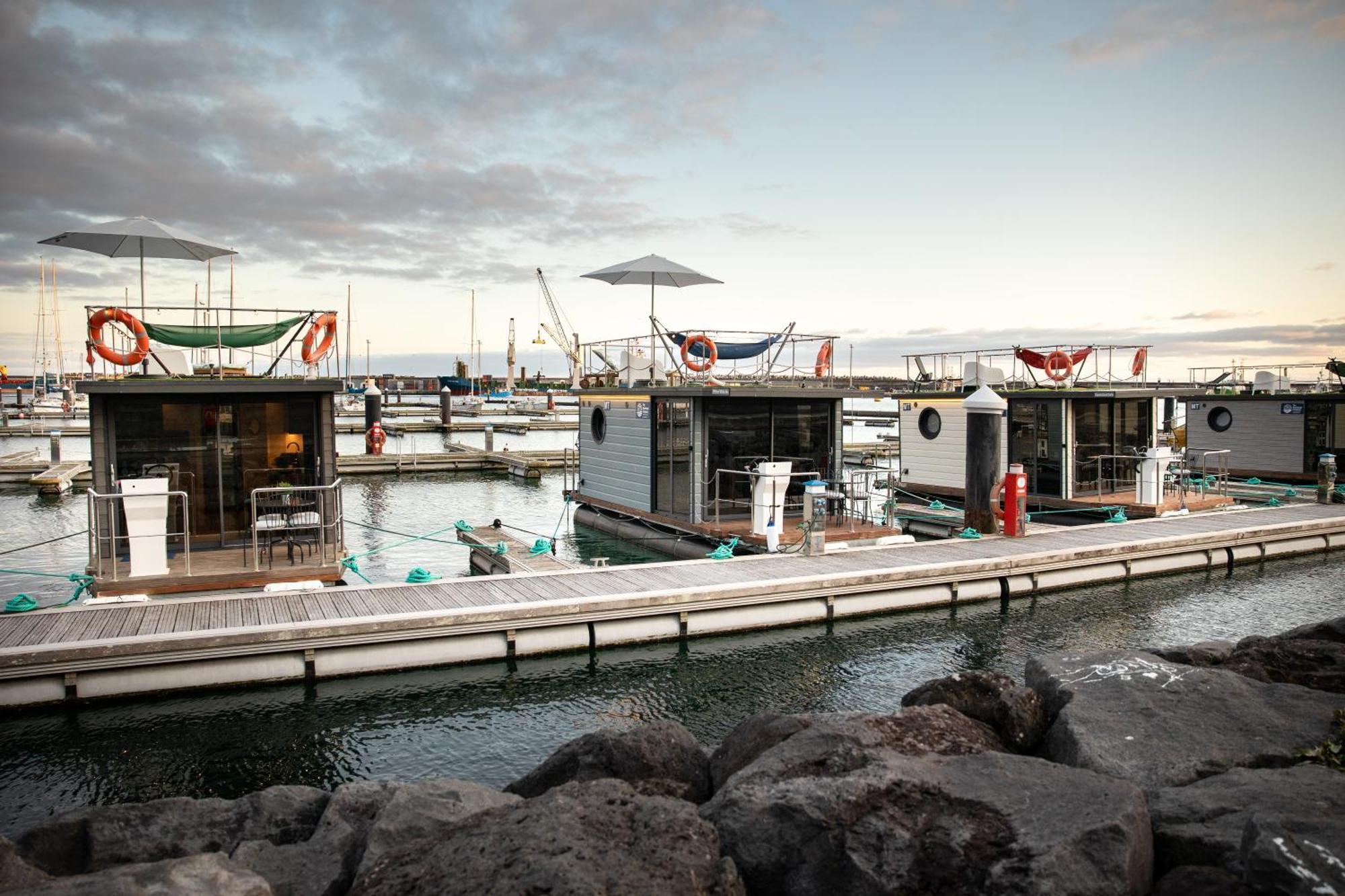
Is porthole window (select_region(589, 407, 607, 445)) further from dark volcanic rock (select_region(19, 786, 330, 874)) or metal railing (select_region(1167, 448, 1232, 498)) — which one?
dark volcanic rock (select_region(19, 786, 330, 874))

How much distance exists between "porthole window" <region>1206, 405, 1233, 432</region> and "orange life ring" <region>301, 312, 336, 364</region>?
1060 inches

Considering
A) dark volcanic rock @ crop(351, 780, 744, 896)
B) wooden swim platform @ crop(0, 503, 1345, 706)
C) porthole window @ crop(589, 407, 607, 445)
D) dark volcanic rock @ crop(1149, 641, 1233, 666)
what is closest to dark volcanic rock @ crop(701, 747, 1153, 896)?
dark volcanic rock @ crop(351, 780, 744, 896)

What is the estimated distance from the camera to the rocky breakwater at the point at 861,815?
13.4 feet

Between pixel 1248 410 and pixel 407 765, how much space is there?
28.2 m

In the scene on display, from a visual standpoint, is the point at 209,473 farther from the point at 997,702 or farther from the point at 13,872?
the point at 997,702

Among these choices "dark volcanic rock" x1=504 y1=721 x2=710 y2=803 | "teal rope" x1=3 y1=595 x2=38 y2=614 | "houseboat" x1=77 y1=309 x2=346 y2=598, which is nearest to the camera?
"dark volcanic rock" x1=504 y1=721 x2=710 y2=803

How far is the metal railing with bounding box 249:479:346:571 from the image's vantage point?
38.2 feet

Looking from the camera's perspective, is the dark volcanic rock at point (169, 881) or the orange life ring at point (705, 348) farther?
the orange life ring at point (705, 348)

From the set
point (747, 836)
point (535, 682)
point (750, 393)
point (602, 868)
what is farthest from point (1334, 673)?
point (750, 393)

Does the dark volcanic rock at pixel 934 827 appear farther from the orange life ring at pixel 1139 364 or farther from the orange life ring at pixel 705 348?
the orange life ring at pixel 1139 364

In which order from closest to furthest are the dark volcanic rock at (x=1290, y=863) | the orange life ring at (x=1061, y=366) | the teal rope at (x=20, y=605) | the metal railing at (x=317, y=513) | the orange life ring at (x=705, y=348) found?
the dark volcanic rock at (x=1290, y=863), the teal rope at (x=20, y=605), the metal railing at (x=317, y=513), the orange life ring at (x=705, y=348), the orange life ring at (x=1061, y=366)

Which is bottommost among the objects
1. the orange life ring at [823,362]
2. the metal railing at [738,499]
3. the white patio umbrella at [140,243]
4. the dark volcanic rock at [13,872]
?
the dark volcanic rock at [13,872]

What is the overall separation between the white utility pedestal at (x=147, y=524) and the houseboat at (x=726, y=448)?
8.12m

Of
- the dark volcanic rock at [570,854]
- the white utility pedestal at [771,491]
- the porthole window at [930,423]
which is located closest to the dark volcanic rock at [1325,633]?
the dark volcanic rock at [570,854]
